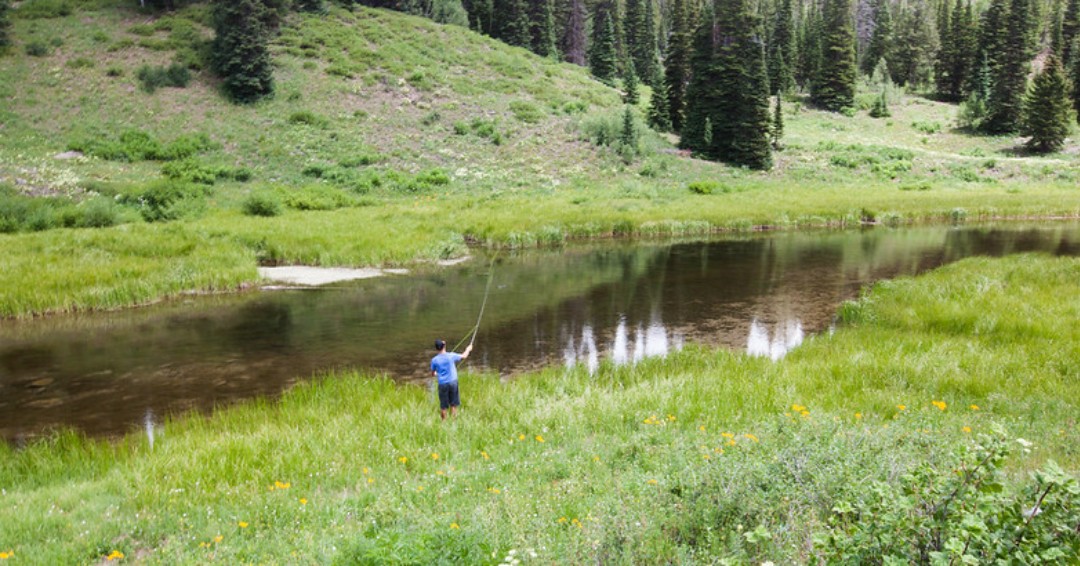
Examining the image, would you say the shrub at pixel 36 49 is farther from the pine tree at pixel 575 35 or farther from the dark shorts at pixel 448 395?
the pine tree at pixel 575 35

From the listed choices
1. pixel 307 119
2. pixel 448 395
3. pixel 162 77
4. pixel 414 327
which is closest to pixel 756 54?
pixel 307 119

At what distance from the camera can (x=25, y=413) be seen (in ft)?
40.3

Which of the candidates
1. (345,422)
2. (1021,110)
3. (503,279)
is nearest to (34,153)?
(503,279)

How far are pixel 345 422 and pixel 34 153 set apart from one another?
43.9 metres

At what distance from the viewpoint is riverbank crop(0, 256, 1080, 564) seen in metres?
5.09

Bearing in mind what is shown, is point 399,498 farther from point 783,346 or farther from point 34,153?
point 34,153

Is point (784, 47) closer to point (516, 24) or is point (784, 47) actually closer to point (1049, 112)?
point (1049, 112)

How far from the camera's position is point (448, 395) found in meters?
10.3

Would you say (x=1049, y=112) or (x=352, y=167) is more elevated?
(x=1049, y=112)

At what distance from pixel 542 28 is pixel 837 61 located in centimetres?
3983

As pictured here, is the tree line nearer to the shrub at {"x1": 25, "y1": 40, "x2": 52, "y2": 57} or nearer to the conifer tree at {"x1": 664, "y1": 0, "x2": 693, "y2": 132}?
the conifer tree at {"x1": 664, "y1": 0, "x2": 693, "y2": 132}

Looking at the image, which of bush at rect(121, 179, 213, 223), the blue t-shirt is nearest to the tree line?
bush at rect(121, 179, 213, 223)

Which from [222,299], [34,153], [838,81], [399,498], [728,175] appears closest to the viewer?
[399,498]

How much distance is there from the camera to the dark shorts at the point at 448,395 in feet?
33.5
